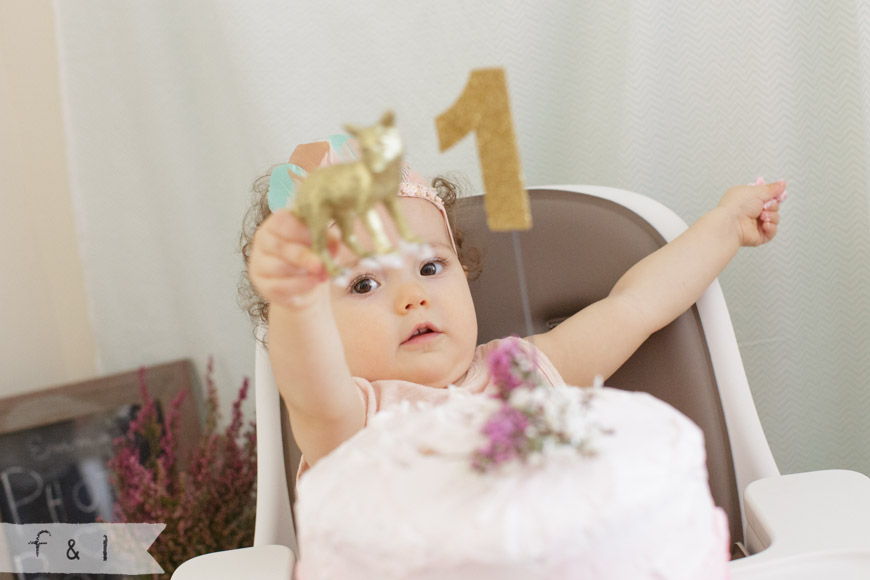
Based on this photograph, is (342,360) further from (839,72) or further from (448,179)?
(839,72)

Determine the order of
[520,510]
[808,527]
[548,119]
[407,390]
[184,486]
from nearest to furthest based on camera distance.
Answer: [520,510], [808,527], [407,390], [184,486], [548,119]

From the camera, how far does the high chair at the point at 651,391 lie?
72cm

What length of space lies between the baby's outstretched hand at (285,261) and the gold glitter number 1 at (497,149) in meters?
0.12

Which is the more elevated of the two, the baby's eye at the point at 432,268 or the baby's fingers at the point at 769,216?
the baby's eye at the point at 432,268

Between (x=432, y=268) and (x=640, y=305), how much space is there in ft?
0.79

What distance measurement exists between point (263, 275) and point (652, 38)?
848 millimetres

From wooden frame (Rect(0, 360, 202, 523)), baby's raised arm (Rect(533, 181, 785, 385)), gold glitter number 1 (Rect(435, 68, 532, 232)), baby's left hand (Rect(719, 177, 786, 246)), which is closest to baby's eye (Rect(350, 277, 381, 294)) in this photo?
baby's raised arm (Rect(533, 181, 785, 385))

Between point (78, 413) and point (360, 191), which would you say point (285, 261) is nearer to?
point (360, 191)

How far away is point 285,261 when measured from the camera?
60cm

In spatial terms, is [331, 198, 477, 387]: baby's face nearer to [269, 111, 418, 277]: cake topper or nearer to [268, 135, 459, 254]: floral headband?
[268, 135, 459, 254]: floral headband

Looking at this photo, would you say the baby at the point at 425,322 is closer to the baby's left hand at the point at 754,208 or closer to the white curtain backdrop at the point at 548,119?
the baby's left hand at the point at 754,208

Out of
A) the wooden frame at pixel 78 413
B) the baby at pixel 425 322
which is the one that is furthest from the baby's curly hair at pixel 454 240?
the wooden frame at pixel 78 413

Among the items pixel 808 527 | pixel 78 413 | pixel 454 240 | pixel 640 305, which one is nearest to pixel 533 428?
pixel 808 527

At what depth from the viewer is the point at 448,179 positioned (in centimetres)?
136
